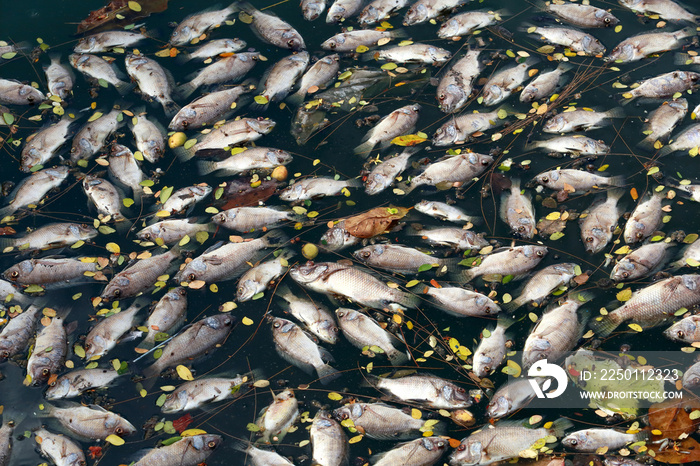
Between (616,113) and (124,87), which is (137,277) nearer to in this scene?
(124,87)

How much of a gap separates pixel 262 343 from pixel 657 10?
20.0ft

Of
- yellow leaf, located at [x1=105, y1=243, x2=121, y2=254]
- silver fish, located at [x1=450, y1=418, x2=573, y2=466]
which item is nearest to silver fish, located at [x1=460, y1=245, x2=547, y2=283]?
silver fish, located at [x1=450, y1=418, x2=573, y2=466]

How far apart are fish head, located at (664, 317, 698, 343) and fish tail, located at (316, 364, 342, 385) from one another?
2.89 m

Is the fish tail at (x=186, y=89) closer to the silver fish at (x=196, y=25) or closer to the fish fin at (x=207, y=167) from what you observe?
the silver fish at (x=196, y=25)

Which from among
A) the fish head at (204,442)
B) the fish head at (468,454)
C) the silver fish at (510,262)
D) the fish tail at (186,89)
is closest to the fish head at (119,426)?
the fish head at (204,442)

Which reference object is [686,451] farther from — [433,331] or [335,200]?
[335,200]

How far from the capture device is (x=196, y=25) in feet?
21.3

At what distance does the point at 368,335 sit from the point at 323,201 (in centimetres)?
152

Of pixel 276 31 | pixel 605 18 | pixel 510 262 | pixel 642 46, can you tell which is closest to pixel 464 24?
pixel 605 18

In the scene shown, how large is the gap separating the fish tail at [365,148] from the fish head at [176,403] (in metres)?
2.94

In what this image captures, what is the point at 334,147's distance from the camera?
18.6ft

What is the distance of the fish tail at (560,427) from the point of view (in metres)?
4.16

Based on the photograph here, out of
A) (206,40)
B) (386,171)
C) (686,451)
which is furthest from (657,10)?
(206,40)

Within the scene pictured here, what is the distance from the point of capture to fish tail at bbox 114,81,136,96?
610 centimetres
